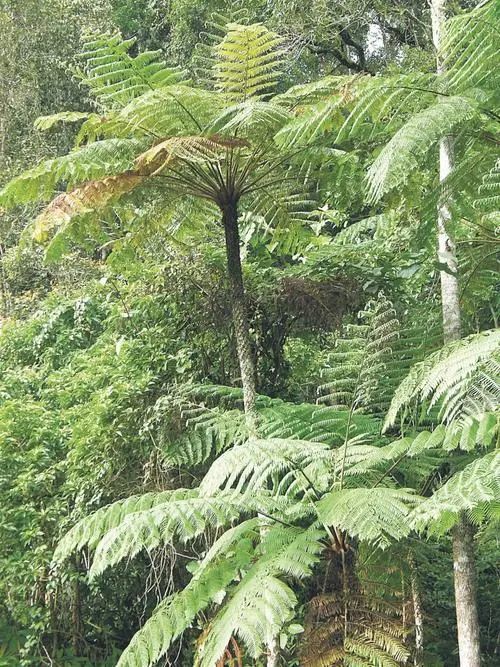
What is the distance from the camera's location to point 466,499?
1.91 metres

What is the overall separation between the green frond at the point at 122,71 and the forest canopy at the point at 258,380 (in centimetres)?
2

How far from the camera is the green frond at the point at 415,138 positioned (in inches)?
82.6

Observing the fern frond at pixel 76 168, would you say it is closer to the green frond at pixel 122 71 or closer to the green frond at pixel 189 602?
the green frond at pixel 122 71

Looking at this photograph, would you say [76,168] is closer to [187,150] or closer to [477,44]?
[187,150]

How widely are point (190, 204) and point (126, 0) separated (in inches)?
402

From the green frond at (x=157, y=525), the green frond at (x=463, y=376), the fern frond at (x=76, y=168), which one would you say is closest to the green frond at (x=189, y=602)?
the green frond at (x=157, y=525)

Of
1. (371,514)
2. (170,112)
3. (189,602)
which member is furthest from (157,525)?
(170,112)

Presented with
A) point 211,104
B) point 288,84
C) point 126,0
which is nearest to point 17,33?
point 126,0

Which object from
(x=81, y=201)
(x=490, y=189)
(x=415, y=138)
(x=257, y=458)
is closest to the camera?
(x=415, y=138)

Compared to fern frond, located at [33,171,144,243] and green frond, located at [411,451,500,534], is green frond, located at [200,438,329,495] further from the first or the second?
fern frond, located at [33,171,144,243]

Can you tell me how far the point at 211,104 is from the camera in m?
3.03

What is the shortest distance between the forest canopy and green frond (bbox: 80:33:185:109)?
0.05 feet

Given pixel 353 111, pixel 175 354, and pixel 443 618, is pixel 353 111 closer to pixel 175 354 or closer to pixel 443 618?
pixel 175 354

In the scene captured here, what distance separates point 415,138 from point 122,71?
1.55m
